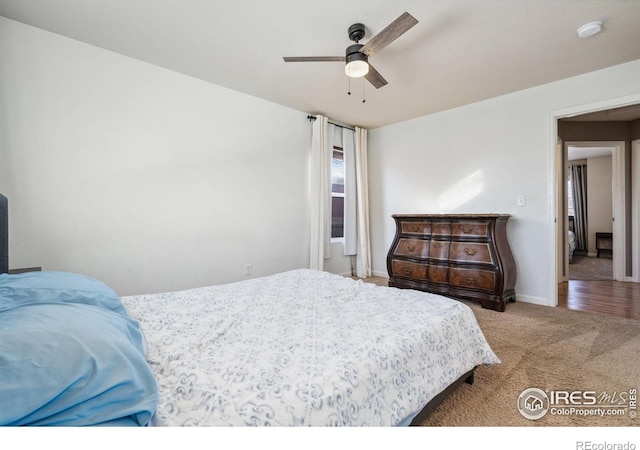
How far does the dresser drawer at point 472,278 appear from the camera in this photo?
2980 mm

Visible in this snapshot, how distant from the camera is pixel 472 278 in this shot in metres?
3.11

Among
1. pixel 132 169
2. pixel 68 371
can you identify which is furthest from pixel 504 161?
pixel 68 371

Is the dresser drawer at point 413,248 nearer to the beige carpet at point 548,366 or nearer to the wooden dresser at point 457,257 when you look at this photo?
the wooden dresser at point 457,257

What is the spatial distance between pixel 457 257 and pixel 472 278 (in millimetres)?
265

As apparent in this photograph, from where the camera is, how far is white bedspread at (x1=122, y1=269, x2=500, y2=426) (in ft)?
Result: 2.57

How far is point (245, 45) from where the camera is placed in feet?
7.89

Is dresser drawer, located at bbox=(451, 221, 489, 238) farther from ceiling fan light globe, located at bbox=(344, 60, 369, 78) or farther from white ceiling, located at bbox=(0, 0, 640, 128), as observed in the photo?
ceiling fan light globe, located at bbox=(344, 60, 369, 78)

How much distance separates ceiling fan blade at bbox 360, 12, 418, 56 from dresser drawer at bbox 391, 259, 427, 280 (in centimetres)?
242

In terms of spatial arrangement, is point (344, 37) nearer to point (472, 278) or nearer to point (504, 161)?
point (504, 161)

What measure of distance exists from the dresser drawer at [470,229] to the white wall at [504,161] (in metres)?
0.60

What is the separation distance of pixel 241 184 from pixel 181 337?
237cm

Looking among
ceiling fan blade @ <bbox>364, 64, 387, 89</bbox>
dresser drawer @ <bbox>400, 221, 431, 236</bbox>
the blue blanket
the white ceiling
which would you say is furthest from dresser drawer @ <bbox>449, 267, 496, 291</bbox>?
the blue blanket

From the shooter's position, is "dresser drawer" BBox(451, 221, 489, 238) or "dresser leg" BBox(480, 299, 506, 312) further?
"dresser drawer" BBox(451, 221, 489, 238)
